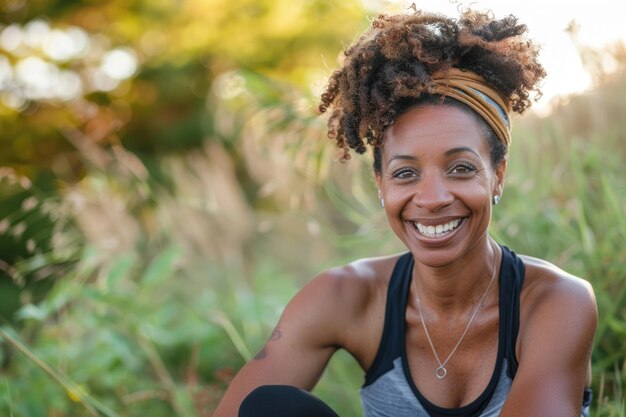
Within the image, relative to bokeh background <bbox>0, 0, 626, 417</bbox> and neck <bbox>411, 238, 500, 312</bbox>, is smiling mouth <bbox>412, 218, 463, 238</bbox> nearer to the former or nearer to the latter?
neck <bbox>411, 238, 500, 312</bbox>

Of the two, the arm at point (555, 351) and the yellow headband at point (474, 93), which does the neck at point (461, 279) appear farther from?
the yellow headband at point (474, 93)

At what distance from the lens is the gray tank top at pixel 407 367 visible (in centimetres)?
218

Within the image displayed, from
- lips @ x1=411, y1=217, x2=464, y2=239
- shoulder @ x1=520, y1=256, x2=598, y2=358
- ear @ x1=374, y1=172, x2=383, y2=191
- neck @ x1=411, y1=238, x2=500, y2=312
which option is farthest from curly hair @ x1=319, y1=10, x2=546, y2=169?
shoulder @ x1=520, y1=256, x2=598, y2=358

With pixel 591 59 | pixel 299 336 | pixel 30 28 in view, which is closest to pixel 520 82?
pixel 299 336

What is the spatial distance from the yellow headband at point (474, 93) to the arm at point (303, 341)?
61 centimetres

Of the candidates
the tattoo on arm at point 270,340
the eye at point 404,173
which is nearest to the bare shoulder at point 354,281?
the tattoo on arm at point 270,340

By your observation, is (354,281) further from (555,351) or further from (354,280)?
(555,351)

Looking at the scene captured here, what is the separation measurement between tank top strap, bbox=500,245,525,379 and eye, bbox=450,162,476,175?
0.32 meters

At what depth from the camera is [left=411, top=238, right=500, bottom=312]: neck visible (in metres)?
2.27

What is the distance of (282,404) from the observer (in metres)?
2.12

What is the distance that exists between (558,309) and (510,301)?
0.17 m

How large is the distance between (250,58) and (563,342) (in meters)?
8.49

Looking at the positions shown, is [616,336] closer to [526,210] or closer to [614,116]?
[526,210]

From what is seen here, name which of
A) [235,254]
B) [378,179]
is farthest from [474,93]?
[235,254]
